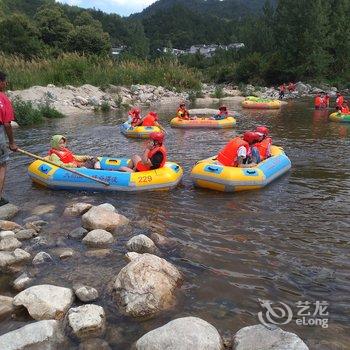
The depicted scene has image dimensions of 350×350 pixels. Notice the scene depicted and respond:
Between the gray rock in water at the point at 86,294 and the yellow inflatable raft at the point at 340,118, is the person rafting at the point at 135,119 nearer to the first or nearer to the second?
the yellow inflatable raft at the point at 340,118

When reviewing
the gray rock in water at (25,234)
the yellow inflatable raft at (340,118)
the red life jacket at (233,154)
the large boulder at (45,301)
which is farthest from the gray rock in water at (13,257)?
the yellow inflatable raft at (340,118)

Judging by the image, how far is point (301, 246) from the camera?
525cm

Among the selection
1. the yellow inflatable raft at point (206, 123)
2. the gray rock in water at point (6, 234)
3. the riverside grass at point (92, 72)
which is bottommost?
the gray rock in water at point (6, 234)

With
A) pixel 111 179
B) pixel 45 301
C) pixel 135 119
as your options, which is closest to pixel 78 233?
pixel 45 301

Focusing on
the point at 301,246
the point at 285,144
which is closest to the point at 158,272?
the point at 301,246

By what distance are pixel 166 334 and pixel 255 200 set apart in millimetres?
4183

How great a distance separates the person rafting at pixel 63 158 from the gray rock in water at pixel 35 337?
15.7 ft

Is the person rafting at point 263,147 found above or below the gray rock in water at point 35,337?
above

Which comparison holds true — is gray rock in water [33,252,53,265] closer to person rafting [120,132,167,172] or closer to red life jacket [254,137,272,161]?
person rafting [120,132,167,172]

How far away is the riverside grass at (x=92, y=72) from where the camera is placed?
20953 millimetres

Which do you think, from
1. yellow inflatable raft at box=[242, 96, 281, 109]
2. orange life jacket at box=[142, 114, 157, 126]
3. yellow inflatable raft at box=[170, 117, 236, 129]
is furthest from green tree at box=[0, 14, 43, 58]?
orange life jacket at box=[142, 114, 157, 126]

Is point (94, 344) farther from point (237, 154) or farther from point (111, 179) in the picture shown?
point (237, 154)

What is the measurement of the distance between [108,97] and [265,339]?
67.2 ft

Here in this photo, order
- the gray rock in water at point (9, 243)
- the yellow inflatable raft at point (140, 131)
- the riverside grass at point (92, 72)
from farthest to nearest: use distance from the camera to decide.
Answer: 1. the riverside grass at point (92, 72)
2. the yellow inflatable raft at point (140, 131)
3. the gray rock in water at point (9, 243)
